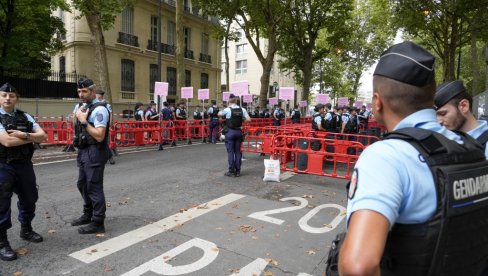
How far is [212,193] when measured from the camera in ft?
23.2

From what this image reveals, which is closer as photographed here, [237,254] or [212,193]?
[237,254]

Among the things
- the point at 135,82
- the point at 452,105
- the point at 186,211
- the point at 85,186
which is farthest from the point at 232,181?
the point at 135,82

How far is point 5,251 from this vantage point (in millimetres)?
4043

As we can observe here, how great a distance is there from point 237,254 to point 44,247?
2331mm

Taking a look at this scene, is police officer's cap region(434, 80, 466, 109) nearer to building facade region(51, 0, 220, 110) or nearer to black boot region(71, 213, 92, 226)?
black boot region(71, 213, 92, 226)

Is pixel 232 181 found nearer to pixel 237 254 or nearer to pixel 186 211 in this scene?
pixel 186 211

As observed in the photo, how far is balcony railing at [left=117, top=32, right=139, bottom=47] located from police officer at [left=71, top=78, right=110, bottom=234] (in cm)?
2380

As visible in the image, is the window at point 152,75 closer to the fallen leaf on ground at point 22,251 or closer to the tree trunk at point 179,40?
the tree trunk at point 179,40

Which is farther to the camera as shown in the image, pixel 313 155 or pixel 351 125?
pixel 351 125

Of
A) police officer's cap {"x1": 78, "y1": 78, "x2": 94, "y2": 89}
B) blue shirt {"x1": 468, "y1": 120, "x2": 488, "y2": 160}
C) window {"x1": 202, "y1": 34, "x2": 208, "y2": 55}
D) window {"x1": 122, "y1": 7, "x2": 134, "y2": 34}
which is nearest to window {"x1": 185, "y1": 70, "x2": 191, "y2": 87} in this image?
window {"x1": 202, "y1": 34, "x2": 208, "y2": 55}

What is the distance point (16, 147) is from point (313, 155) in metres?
6.25

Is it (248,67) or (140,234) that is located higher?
(248,67)

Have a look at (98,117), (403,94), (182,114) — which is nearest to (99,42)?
(182,114)

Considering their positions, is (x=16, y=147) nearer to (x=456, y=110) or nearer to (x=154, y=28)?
(x=456, y=110)
